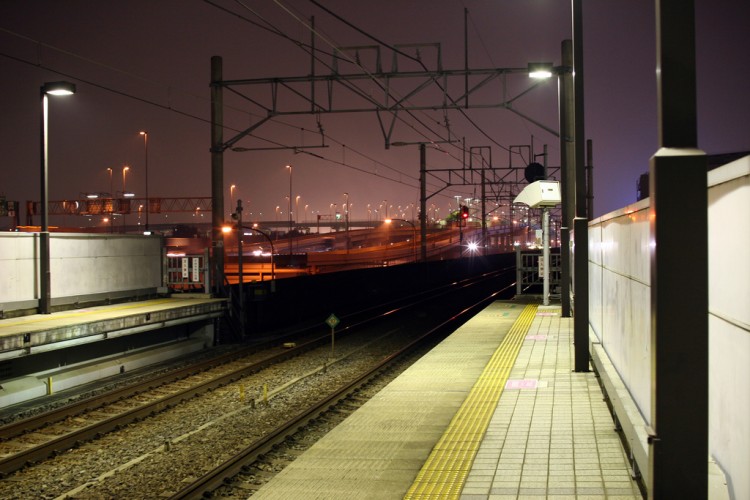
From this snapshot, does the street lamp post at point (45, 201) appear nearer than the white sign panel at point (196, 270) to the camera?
Yes

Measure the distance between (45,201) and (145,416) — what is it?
8173mm

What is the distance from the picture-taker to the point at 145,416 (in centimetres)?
1234

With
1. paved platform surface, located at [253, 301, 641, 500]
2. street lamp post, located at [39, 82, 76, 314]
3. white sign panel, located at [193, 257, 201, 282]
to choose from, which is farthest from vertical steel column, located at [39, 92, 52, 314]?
paved platform surface, located at [253, 301, 641, 500]

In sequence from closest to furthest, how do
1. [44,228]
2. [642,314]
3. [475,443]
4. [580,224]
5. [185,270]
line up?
[642,314], [475,443], [580,224], [44,228], [185,270]

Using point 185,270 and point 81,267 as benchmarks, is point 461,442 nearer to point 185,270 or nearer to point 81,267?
point 81,267

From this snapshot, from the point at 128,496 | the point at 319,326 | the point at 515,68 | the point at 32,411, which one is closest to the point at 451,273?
the point at 319,326

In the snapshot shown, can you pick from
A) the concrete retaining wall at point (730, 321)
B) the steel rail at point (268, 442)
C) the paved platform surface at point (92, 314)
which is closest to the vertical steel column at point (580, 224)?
the steel rail at point (268, 442)

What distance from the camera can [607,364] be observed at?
9.06 m

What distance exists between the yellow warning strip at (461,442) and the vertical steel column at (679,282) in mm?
2903

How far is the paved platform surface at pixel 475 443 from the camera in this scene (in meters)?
6.50

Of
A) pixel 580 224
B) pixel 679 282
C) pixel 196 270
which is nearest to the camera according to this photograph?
pixel 679 282

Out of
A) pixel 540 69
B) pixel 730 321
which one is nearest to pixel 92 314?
pixel 540 69

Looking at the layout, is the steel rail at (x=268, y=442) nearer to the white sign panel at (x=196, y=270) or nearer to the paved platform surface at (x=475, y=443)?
the paved platform surface at (x=475, y=443)

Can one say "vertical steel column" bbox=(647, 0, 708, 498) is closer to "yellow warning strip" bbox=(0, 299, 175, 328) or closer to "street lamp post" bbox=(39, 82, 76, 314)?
"yellow warning strip" bbox=(0, 299, 175, 328)
